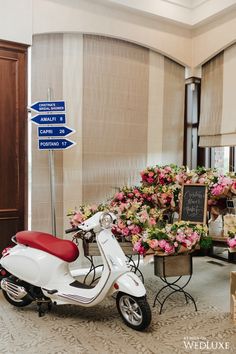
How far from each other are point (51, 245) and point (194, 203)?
1.42 meters

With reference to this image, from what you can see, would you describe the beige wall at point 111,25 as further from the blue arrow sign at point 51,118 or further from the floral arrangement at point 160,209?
the floral arrangement at point 160,209

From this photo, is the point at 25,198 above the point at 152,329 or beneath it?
above

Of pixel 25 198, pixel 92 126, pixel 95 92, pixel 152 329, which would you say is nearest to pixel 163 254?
pixel 152 329

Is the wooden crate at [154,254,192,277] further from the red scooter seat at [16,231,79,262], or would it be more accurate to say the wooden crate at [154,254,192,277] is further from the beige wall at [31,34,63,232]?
the beige wall at [31,34,63,232]

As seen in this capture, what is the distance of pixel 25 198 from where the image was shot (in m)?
3.54

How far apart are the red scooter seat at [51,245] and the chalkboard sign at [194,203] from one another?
118cm

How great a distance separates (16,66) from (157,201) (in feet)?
6.46

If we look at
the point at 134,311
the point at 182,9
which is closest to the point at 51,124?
the point at 134,311

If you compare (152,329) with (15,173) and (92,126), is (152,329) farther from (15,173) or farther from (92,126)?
(92,126)

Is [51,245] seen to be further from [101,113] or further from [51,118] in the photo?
[101,113]

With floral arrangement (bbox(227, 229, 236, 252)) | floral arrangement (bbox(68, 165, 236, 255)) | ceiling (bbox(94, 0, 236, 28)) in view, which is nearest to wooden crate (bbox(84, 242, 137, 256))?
floral arrangement (bbox(68, 165, 236, 255))

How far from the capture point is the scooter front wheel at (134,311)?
2.38 m

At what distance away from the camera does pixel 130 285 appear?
2402mm

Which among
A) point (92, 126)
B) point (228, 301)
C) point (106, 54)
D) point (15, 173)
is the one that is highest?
point (106, 54)
